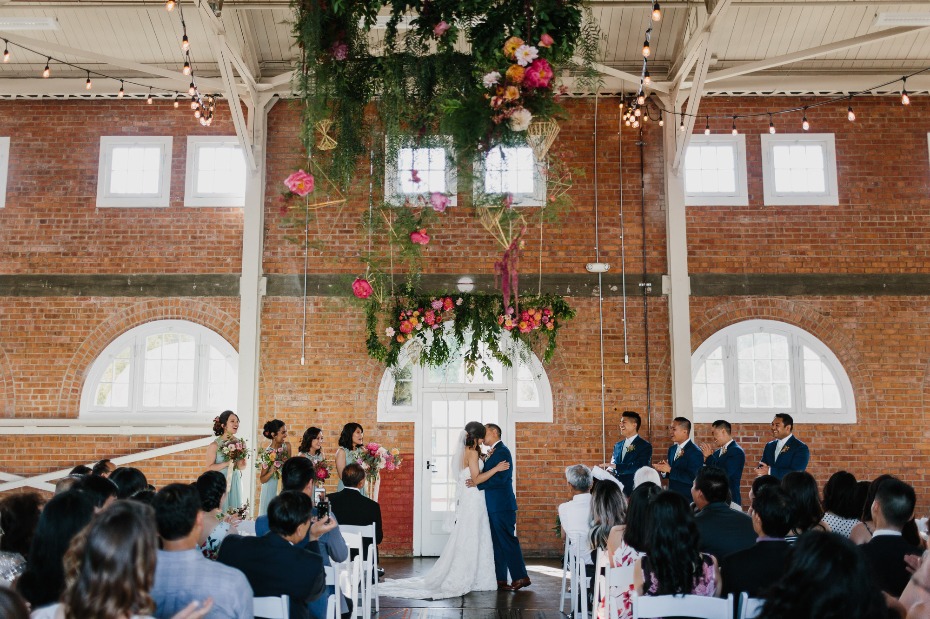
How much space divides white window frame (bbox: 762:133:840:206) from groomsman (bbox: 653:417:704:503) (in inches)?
126

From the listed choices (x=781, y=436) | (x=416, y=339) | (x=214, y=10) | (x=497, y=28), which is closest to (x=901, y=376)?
(x=781, y=436)

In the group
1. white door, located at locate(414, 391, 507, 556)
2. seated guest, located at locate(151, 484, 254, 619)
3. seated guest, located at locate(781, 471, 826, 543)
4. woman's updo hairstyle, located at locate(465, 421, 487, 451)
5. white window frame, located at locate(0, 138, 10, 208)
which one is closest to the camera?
seated guest, located at locate(151, 484, 254, 619)

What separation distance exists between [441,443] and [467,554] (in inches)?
84.1

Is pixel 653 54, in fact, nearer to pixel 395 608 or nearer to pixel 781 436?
pixel 781 436

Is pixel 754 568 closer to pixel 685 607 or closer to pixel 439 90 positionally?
pixel 685 607

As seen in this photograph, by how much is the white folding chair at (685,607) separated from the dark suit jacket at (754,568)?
21 cm

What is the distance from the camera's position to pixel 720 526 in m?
4.02

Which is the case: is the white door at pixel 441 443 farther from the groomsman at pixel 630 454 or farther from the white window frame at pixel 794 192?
the white window frame at pixel 794 192

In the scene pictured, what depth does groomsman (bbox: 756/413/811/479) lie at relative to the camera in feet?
25.7

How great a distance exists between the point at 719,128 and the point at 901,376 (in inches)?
142

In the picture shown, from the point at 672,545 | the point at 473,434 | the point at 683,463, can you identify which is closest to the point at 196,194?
the point at 473,434

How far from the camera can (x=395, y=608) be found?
663 cm

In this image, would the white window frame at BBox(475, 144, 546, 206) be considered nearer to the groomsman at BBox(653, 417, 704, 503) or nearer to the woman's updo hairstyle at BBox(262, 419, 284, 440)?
the woman's updo hairstyle at BBox(262, 419, 284, 440)

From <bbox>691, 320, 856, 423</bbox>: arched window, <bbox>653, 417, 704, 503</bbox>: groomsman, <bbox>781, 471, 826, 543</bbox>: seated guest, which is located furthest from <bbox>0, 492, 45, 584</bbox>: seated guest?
<bbox>691, 320, 856, 423</bbox>: arched window
